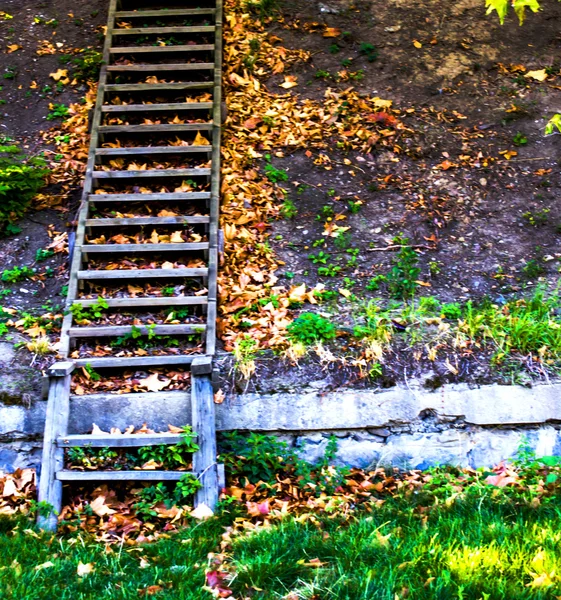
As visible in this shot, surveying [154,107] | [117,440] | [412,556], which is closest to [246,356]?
[117,440]

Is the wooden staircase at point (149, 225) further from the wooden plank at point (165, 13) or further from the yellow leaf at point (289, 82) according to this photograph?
the yellow leaf at point (289, 82)

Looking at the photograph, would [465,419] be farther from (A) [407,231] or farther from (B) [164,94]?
(B) [164,94]

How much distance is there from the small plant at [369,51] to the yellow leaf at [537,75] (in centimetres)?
190

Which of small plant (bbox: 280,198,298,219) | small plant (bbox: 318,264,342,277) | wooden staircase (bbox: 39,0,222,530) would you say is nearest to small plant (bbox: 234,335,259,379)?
wooden staircase (bbox: 39,0,222,530)

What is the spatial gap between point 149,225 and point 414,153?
10.1 feet

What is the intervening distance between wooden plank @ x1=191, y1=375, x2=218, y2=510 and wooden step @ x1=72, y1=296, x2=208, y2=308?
0.92m

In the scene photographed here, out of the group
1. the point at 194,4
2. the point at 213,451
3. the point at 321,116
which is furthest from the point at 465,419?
the point at 194,4

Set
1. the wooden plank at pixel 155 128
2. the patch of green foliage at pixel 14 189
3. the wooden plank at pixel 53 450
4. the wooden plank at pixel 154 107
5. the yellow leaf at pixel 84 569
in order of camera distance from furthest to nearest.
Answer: the wooden plank at pixel 154 107, the wooden plank at pixel 155 128, the patch of green foliage at pixel 14 189, the wooden plank at pixel 53 450, the yellow leaf at pixel 84 569

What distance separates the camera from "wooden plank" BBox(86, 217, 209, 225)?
20.8 feet

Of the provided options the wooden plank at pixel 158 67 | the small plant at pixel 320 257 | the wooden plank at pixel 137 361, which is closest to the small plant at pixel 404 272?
the small plant at pixel 320 257

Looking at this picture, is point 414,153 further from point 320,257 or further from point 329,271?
point 329,271

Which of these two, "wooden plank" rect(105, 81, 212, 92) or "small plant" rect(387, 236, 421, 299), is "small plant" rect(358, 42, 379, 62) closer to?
"wooden plank" rect(105, 81, 212, 92)

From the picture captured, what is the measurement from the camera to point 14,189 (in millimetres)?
6750

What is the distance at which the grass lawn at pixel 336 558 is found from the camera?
3162 mm
